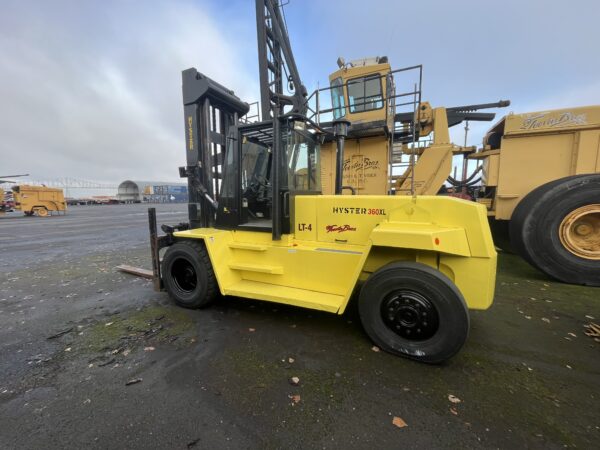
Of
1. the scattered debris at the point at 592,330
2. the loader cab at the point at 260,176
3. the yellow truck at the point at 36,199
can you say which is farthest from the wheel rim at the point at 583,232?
the yellow truck at the point at 36,199

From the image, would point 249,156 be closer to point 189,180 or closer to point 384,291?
point 189,180

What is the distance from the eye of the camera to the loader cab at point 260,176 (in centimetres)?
351

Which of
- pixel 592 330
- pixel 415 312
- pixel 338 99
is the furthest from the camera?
pixel 338 99

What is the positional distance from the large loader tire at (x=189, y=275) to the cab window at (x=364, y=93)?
19.7 feet

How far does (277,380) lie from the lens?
241 centimetres

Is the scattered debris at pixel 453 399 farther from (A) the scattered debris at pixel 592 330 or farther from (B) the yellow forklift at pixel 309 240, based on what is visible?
(A) the scattered debris at pixel 592 330

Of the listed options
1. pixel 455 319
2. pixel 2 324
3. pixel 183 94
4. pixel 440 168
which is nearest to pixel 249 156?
pixel 183 94

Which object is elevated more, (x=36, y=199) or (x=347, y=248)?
(x=36, y=199)

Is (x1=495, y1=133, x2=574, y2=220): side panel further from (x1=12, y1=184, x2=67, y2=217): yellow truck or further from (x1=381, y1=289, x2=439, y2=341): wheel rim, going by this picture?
(x1=12, y1=184, x2=67, y2=217): yellow truck

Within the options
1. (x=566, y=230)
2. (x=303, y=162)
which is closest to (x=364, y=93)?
(x=303, y=162)

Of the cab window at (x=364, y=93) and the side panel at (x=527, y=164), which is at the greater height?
the cab window at (x=364, y=93)

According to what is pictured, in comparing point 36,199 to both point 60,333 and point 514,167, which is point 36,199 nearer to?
point 60,333

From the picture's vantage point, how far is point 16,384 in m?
2.38

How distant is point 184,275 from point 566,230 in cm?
654
